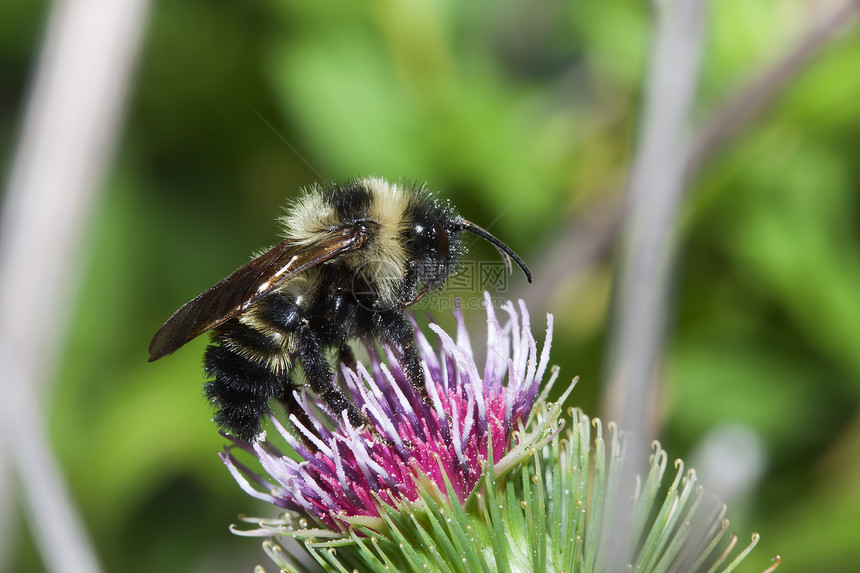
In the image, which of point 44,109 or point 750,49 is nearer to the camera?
point 44,109

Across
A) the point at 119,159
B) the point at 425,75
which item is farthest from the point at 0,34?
the point at 425,75

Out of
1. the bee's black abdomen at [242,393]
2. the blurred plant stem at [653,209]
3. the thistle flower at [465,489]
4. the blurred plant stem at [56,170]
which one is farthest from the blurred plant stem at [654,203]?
the blurred plant stem at [56,170]

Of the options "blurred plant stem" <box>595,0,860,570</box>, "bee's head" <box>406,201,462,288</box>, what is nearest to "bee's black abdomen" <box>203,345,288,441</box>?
"bee's head" <box>406,201,462,288</box>

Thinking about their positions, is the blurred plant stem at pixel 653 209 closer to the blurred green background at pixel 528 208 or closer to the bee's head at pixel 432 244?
the bee's head at pixel 432 244

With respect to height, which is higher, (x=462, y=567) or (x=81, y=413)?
(x=81, y=413)

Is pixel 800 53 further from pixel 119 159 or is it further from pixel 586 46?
pixel 119 159

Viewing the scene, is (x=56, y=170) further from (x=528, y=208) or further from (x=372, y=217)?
(x=528, y=208)
